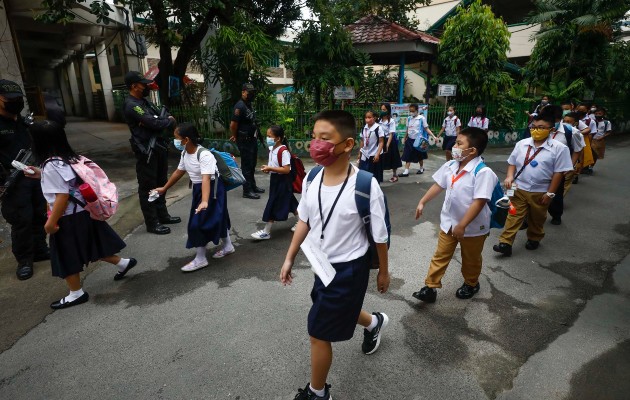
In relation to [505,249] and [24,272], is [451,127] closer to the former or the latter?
[505,249]

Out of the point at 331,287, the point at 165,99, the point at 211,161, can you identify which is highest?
the point at 165,99

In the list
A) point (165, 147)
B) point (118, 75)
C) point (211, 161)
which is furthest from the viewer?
point (118, 75)

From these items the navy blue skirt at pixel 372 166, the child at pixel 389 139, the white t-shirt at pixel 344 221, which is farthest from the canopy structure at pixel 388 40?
the white t-shirt at pixel 344 221

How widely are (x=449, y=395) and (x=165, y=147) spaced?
14.1 ft

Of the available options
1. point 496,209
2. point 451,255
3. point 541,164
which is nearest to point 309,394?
point 451,255

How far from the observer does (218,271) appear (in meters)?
3.88

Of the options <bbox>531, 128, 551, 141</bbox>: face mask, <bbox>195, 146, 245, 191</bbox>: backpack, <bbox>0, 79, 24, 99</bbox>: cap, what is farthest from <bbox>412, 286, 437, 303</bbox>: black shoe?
<bbox>0, 79, 24, 99</bbox>: cap

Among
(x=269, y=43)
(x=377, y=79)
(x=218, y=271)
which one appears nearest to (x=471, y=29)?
(x=377, y=79)

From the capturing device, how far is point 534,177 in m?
4.00

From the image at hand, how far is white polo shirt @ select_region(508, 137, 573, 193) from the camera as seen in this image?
385 centimetres

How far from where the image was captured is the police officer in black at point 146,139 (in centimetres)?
444

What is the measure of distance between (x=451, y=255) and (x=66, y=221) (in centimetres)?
324

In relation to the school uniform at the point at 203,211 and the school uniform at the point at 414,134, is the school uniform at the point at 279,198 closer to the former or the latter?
the school uniform at the point at 203,211

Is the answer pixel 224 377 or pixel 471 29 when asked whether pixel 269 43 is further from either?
pixel 224 377
